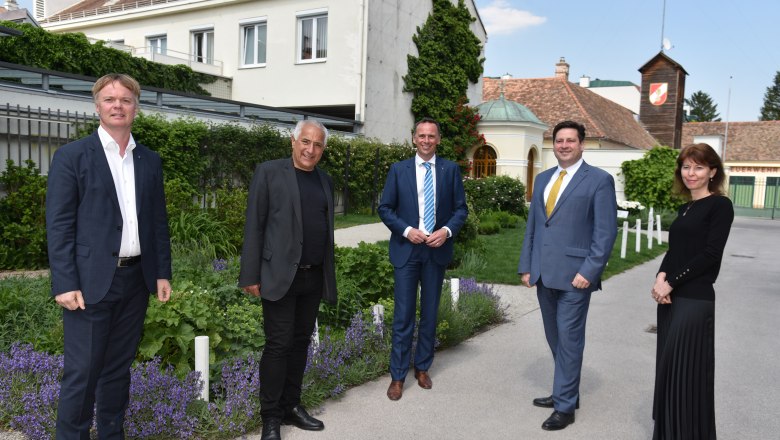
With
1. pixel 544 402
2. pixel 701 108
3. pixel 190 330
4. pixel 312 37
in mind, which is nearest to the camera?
pixel 190 330

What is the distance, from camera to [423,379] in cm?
524

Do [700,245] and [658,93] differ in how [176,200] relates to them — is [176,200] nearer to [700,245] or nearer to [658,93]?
[700,245]

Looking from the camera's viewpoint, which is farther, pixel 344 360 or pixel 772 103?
pixel 772 103

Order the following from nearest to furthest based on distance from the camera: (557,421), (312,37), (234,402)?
(234,402) → (557,421) → (312,37)

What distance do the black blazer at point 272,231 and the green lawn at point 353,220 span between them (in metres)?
12.0

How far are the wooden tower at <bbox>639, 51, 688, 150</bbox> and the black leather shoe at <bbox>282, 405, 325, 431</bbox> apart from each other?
152 ft

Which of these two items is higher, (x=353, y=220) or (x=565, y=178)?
(x=565, y=178)

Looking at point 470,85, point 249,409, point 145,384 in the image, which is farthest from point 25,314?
point 470,85

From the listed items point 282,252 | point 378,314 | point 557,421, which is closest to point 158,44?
point 378,314

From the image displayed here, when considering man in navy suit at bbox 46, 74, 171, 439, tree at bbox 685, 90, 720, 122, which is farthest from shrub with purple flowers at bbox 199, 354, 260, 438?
tree at bbox 685, 90, 720, 122

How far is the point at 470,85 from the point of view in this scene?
26.6 metres

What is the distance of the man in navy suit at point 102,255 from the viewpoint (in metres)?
3.22

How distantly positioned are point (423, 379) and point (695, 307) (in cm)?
230

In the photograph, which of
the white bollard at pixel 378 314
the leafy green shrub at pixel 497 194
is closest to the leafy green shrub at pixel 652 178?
the leafy green shrub at pixel 497 194
